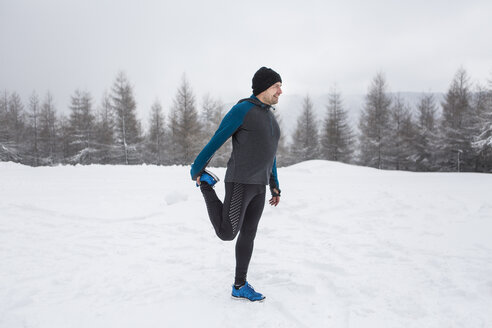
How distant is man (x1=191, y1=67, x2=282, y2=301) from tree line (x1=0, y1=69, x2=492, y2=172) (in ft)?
81.6

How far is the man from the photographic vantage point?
2254 mm

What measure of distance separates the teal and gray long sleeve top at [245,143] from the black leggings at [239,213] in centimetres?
10

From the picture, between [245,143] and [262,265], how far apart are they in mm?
1490

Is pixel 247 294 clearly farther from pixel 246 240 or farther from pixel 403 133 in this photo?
pixel 403 133

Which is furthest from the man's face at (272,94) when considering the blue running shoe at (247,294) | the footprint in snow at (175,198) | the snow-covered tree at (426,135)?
the snow-covered tree at (426,135)

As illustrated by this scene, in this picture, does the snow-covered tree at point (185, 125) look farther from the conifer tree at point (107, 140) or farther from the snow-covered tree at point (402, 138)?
the snow-covered tree at point (402, 138)

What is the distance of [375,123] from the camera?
2723 centimetres

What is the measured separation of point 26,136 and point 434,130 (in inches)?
1678

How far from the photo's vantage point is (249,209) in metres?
2.41

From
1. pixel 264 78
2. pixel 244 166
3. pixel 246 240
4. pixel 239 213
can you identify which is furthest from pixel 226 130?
pixel 246 240

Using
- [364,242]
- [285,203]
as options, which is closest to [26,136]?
[285,203]

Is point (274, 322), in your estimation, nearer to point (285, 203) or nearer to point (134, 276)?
point (134, 276)

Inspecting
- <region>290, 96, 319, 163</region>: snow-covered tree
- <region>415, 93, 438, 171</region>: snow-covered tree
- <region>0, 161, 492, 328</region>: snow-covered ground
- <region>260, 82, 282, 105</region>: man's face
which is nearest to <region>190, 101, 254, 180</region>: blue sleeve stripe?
<region>260, 82, 282, 105</region>: man's face

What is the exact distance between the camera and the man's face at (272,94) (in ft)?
7.72
